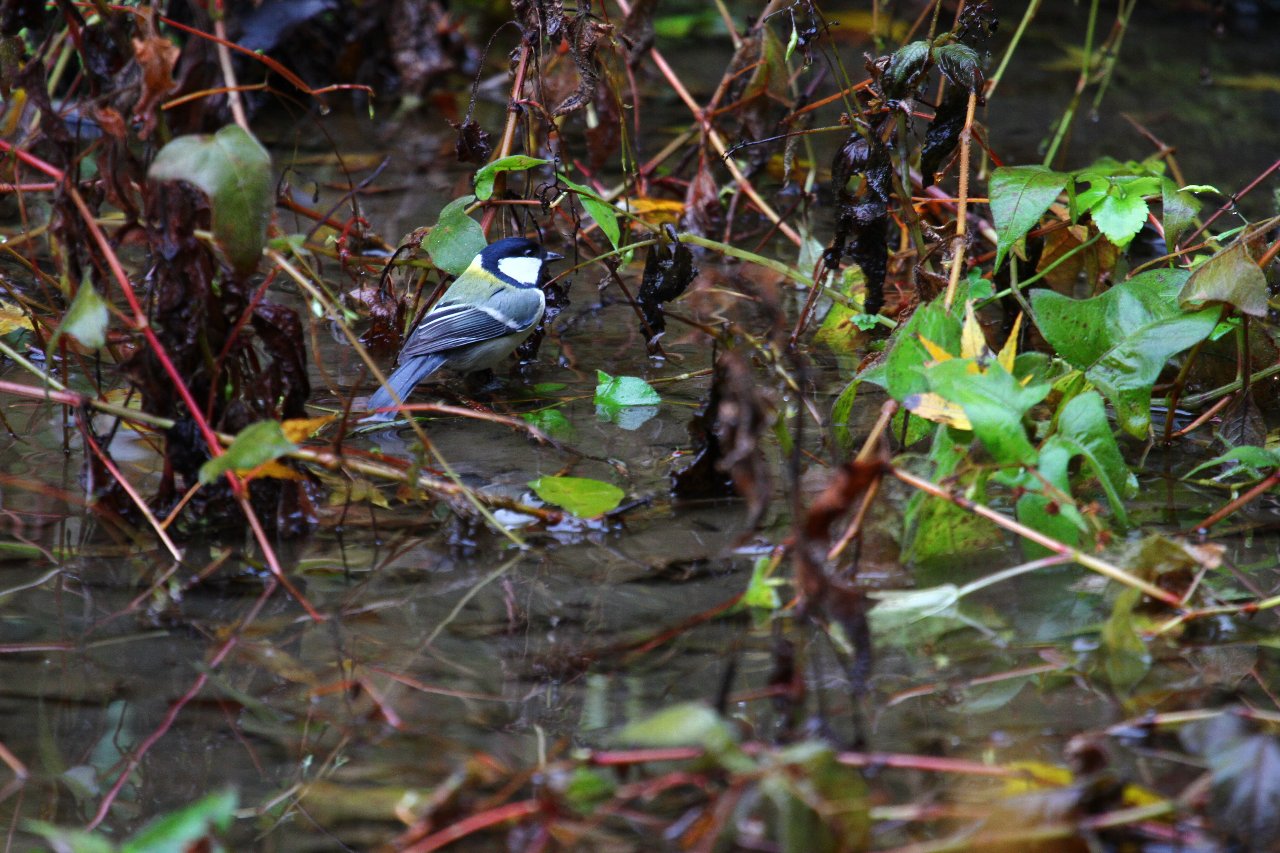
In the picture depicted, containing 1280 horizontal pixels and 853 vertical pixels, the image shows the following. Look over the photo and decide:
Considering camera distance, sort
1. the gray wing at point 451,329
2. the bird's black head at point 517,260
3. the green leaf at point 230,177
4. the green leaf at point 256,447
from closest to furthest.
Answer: the green leaf at point 230,177 → the green leaf at point 256,447 → the gray wing at point 451,329 → the bird's black head at point 517,260

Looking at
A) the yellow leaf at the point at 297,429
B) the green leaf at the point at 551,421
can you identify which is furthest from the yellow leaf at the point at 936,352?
the yellow leaf at the point at 297,429

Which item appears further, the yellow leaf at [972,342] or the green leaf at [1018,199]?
the green leaf at [1018,199]

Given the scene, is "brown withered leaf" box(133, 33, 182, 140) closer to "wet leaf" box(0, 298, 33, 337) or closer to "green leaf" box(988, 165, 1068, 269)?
"wet leaf" box(0, 298, 33, 337)

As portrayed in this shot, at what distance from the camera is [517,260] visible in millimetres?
4086

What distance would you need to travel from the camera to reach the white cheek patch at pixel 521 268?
4.03 meters

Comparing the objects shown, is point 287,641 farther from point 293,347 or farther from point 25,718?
point 293,347

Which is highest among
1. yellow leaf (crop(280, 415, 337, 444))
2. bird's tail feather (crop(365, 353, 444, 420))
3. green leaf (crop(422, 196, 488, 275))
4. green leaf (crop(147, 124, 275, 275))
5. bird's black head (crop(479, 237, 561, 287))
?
green leaf (crop(147, 124, 275, 275))

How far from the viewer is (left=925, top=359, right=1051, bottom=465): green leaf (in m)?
2.43

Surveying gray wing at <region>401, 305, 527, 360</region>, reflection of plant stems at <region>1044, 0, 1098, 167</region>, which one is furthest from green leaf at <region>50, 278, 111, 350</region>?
reflection of plant stems at <region>1044, 0, 1098, 167</region>

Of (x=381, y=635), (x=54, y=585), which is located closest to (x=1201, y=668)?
(x=381, y=635)

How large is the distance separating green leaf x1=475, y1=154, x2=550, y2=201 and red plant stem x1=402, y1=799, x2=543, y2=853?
2.01 m

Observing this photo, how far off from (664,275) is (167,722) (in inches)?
77.0

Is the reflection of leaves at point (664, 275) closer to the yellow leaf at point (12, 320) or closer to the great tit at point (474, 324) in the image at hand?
the great tit at point (474, 324)

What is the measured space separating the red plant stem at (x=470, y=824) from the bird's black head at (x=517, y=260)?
2365 millimetres
